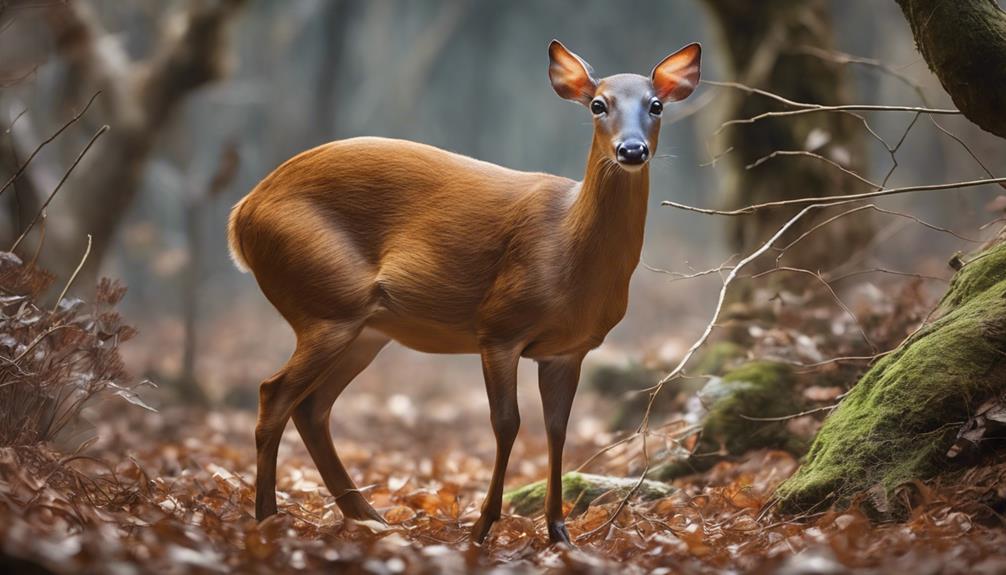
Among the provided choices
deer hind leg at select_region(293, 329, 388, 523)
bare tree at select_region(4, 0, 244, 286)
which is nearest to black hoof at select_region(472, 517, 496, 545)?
deer hind leg at select_region(293, 329, 388, 523)

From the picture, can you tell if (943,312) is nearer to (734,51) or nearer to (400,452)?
(734,51)

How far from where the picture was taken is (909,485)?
4000mm

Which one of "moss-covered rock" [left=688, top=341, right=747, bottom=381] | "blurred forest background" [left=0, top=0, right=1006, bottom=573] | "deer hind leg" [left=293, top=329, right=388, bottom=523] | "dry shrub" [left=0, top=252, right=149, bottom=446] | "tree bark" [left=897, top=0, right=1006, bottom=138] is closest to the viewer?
"blurred forest background" [left=0, top=0, right=1006, bottom=573]

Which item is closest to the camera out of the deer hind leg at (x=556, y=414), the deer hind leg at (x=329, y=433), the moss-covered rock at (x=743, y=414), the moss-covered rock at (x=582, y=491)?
the deer hind leg at (x=556, y=414)

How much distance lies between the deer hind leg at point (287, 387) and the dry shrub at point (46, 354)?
57 centimetres

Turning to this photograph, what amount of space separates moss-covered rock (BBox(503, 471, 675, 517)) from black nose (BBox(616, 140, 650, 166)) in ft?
6.47

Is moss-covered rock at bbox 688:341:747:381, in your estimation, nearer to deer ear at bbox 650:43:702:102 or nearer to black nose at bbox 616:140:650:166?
deer ear at bbox 650:43:702:102

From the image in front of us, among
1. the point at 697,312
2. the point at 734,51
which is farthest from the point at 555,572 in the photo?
the point at 697,312

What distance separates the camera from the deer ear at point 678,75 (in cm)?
452

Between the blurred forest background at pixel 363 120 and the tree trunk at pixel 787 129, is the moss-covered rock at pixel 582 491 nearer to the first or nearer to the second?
the blurred forest background at pixel 363 120

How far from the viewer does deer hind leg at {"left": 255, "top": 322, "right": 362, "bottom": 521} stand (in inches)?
173

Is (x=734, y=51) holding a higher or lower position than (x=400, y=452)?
higher

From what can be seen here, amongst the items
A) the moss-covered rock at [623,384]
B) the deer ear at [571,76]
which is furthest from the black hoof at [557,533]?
the moss-covered rock at [623,384]

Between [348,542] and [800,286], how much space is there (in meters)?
5.01
